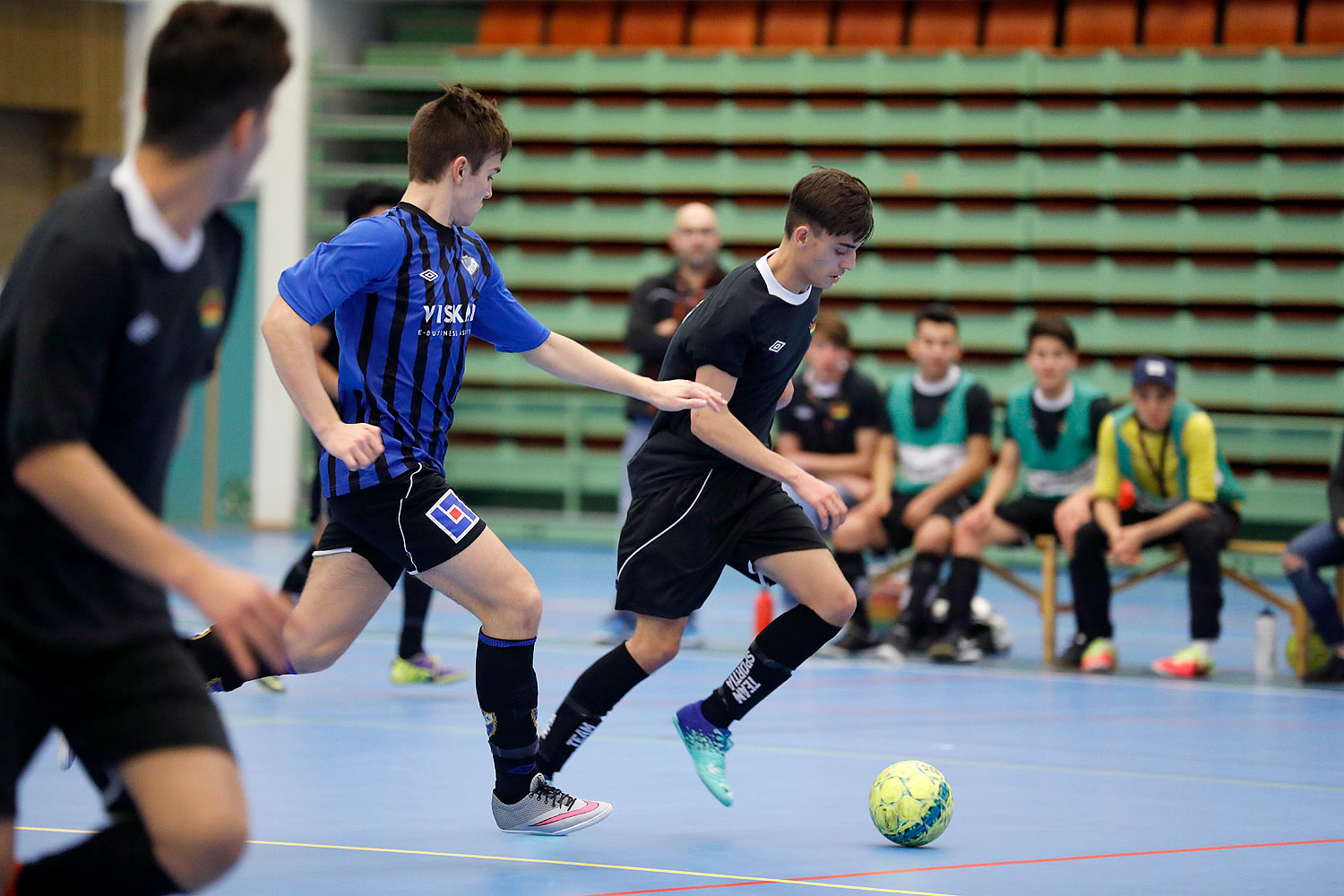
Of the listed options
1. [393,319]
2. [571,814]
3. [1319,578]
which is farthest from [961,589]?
[393,319]

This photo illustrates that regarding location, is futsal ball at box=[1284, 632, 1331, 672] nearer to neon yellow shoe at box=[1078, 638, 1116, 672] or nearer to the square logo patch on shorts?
neon yellow shoe at box=[1078, 638, 1116, 672]

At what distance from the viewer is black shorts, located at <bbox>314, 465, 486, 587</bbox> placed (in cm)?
379

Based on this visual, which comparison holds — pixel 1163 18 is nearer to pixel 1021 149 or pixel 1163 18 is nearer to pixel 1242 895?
pixel 1021 149

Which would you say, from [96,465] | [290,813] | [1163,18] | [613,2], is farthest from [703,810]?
[613,2]

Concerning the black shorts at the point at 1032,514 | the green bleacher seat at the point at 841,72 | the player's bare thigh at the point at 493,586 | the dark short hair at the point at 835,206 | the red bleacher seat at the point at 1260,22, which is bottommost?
the black shorts at the point at 1032,514

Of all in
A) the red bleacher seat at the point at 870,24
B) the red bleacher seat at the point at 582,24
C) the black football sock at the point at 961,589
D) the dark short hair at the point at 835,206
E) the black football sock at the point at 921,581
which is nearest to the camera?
the dark short hair at the point at 835,206

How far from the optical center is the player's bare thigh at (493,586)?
3.79m

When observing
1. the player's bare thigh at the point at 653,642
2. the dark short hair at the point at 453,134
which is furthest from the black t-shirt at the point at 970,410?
the dark short hair at the point at 453,134

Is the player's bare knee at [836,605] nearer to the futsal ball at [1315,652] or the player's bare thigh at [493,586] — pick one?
the player's bare thigh at [493,586]

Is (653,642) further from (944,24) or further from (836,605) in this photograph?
(944,24)

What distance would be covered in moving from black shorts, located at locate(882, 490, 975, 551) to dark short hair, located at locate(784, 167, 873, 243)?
3737mm

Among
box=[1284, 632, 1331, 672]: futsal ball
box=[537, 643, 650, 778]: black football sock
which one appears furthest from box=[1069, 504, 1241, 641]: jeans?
box=[537, 643, 650, 778]: black football sock

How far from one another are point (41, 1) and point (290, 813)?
11107 millimetres

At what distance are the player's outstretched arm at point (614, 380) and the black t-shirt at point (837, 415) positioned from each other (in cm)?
391
